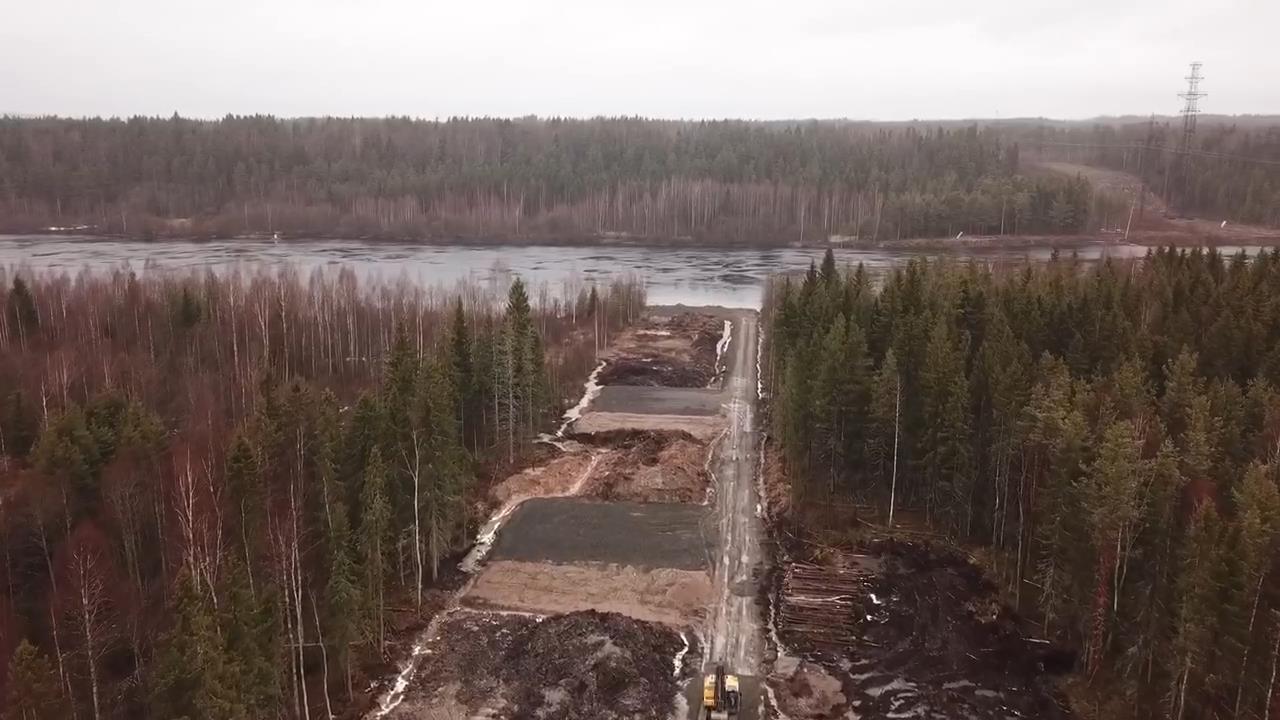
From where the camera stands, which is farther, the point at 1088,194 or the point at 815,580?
the point at 1088,194

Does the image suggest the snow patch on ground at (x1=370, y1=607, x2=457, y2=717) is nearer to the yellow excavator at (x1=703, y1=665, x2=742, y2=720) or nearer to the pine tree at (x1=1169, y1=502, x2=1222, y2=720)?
the yellow excavator at (x1=703, y1=665, x2=742, y2=720)

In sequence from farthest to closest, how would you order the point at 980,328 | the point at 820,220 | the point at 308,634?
the point at 820,220 < the point at 980,328 < the point at 308,634

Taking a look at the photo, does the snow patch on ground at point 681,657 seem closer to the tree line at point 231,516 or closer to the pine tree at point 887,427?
the tree line at point 231,516

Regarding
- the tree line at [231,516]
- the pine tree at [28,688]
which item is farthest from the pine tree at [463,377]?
the pine tree at [28,688]

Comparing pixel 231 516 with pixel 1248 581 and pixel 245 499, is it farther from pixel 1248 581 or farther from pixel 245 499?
pixel 1248 581

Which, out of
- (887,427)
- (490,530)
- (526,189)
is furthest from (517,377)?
(526,189)

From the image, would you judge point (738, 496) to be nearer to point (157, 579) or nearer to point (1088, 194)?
point (157, 579)

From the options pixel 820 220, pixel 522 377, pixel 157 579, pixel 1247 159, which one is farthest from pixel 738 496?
pixel 1247 159
